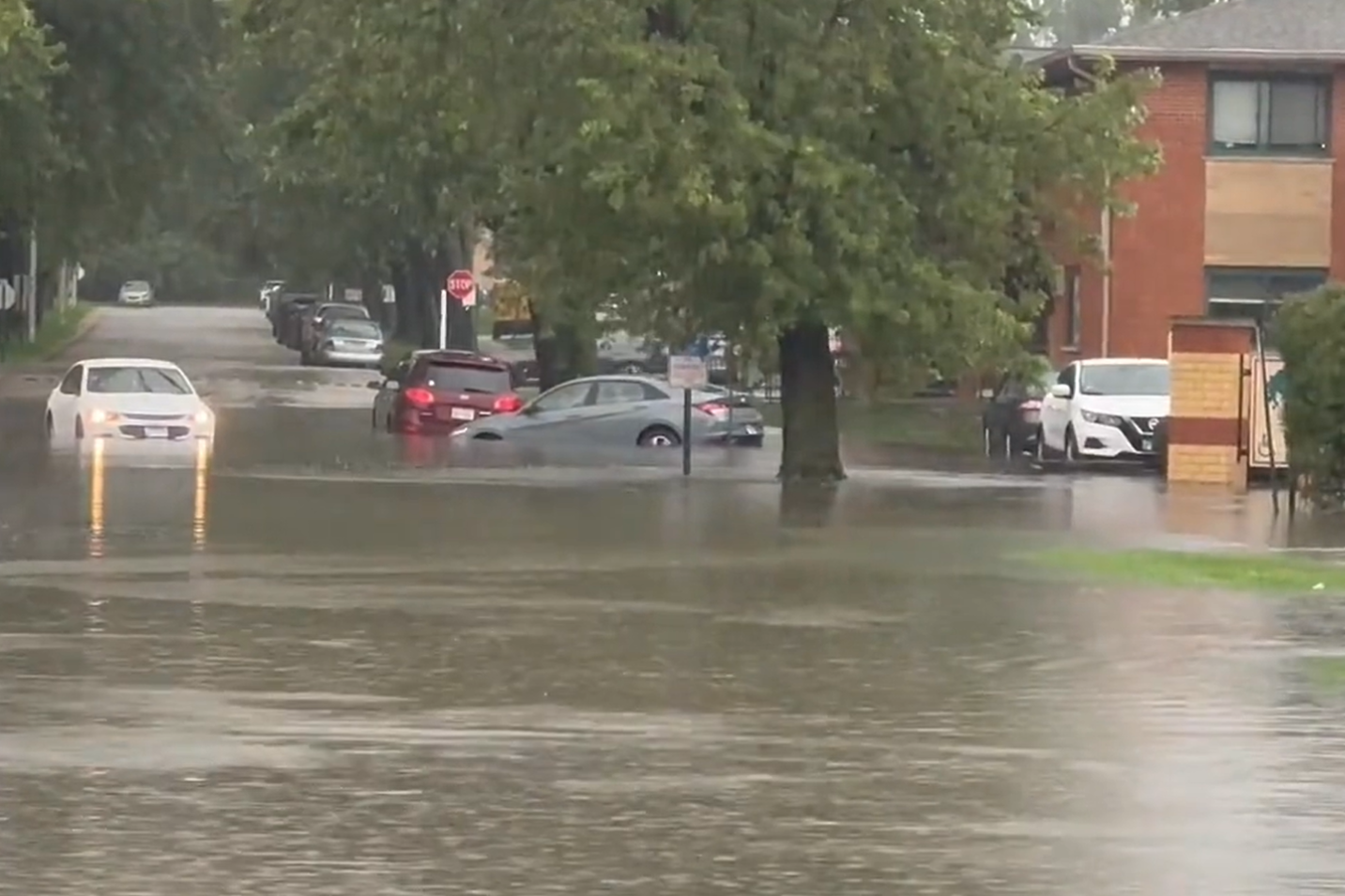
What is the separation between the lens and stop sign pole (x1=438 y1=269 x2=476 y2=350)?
60406 mm

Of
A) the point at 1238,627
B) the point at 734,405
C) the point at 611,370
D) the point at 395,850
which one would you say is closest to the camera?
the point at 395,850

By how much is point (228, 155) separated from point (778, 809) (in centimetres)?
5015

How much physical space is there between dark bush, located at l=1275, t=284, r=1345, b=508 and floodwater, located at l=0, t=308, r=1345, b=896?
1587 millimetres

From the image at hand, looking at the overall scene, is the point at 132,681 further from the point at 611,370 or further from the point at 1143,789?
the point at 611,370

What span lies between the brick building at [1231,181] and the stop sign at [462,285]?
15792 millimetres

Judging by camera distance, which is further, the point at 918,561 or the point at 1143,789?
the point at 918,561

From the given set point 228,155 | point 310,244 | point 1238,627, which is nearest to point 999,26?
point 1238,627

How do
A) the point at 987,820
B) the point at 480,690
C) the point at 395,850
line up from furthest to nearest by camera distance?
the point at 480,690
the point at 987,820
the point at 395,850

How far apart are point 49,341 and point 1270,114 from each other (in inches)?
1999

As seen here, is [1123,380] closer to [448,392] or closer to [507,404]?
[507,404]

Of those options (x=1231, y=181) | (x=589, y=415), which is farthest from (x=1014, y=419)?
(x=1231, y=181)

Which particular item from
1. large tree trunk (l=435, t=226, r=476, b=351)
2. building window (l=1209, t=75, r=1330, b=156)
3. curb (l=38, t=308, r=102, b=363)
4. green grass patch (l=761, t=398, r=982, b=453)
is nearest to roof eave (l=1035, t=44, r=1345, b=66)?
building window (l=1209, t=75, r=1330, b=156)

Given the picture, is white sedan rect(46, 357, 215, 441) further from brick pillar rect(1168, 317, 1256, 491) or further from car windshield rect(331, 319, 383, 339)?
car windshield rect(331, 319, 383, 339)

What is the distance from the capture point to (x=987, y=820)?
35.8ft
